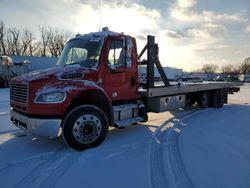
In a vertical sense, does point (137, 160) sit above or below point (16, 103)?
below

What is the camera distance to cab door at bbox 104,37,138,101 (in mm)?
6617

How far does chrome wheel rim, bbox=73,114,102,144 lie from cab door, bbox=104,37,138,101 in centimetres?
97

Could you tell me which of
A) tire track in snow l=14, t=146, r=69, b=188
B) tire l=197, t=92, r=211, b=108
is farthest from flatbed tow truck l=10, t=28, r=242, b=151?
tire l=197, t=92, r=211, b=108

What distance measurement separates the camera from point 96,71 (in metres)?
6.27

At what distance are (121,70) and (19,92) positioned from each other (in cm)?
251

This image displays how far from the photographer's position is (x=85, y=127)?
5.85 m

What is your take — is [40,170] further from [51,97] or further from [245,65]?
[245,65]

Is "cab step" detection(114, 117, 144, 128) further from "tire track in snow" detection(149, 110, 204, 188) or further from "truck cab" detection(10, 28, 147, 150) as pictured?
"tire track in snow" detection(149, 110, 204, 188)

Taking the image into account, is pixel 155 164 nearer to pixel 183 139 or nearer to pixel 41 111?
pixel 183 139

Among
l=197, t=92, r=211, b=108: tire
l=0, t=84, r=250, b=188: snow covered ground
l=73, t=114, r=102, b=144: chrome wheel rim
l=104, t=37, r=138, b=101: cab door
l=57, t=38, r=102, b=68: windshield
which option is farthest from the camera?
l=197, t=92, r=211, b=108: tire

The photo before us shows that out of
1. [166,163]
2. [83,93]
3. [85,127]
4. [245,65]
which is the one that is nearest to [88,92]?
[83,93]

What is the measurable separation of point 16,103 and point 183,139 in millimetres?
4004

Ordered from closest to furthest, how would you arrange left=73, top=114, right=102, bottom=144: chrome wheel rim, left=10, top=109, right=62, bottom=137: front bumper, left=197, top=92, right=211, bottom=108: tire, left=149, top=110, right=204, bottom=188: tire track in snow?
1. left=149, top=110, right=204, bottom=188: tire track in snow
2. left=10, top=109, right=62, bottom=137: front bumper
3. left=73, top=114, right=102, bottom=144: chrome wheel rim
4. left=197, top=92, right=211, bottom=108: tire

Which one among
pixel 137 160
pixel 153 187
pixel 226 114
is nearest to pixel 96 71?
pixel 137 160
